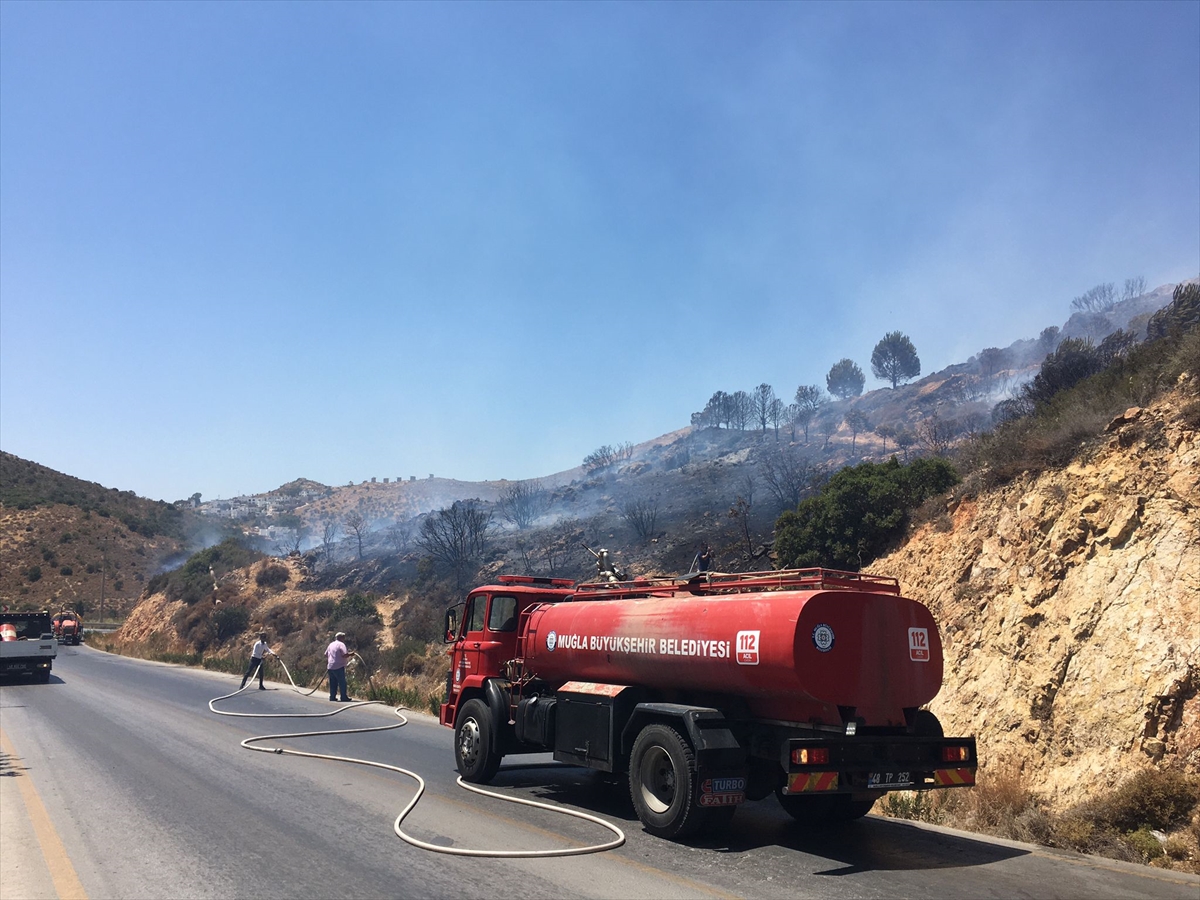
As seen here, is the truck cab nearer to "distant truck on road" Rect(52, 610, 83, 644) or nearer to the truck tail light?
the truck tail light

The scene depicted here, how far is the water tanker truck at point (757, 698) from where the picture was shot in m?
7.69

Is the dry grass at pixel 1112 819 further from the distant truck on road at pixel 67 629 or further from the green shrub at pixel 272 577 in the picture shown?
the distant truck on road at pixel 67 629

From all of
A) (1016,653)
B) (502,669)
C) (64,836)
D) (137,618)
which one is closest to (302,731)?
(502,669)

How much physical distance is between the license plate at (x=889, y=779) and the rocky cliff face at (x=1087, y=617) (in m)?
3.36

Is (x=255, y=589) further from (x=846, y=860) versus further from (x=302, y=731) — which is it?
(x=846, y=860)

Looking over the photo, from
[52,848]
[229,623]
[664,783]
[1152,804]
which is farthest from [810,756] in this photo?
[229,623]

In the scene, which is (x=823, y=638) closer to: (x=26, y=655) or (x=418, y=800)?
(x=418, y=800)

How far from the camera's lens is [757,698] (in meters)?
8.30

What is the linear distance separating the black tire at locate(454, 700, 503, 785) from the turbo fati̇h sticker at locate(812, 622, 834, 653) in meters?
5.24

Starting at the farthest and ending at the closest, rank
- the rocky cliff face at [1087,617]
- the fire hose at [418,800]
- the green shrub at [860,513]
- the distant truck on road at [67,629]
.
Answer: the distant truck on road at [67,629]
the green shrub at [860,513]
the rocky cliff face at [1087,617]
the fire hose at [418,800]

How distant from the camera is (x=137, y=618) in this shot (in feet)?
189

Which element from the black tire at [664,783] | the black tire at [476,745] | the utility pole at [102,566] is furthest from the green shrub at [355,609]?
the utility pole at [102,566]

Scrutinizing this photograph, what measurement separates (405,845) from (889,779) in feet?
14.8

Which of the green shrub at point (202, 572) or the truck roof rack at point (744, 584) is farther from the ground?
the green shrub at point (202, 572)
